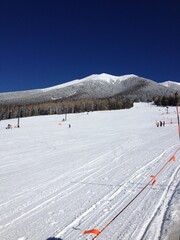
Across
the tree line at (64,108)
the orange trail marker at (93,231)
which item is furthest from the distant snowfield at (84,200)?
the tree line at (64,108)

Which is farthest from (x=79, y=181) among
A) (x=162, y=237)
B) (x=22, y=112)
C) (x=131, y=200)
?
(x=22, y=112)

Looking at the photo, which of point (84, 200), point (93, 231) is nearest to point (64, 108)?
point (84, 200)

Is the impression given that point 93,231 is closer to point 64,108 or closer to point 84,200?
point 84,200

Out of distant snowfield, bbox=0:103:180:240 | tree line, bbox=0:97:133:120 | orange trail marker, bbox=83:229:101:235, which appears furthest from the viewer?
tree line, bbox=0:97:133:120

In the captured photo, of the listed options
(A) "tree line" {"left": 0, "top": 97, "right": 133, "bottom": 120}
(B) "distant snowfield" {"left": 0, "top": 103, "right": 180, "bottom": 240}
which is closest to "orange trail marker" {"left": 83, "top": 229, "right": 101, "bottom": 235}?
(B) "distant snowfield" {"left": 0, "top": 103, "right": 180, "bottom": 240}

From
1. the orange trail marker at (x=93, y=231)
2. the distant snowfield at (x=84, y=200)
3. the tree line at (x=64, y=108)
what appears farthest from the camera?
the tree line at (x=64, y=108)

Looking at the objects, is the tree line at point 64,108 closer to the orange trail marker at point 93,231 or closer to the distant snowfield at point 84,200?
the distant snowfield at point 84,200

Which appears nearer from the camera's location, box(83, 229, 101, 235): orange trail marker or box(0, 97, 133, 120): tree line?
box(83, 229, 101, 235): orange trail marker

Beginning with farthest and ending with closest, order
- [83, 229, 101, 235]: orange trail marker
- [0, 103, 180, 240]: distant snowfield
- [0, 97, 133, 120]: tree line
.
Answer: [0, 97, 133, 120]: tree line, [0, 103, 180, 240]: distant snowfield, [83, 229, 101, 235]: orange trail marker

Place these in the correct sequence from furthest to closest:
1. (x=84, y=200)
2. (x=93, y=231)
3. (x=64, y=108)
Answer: (x=64, y=108), (x=84, y=200), (x=93, y=231)

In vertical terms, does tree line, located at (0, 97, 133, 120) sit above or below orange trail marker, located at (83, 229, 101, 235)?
above

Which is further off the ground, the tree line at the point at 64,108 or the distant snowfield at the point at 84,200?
the tree line at the point at 64,108

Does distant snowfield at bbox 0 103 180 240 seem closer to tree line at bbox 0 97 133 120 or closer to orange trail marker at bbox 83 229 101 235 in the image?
orange trail marker at bbox 83 229 101 235

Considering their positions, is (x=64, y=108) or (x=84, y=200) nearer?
(x=84, y=200)
